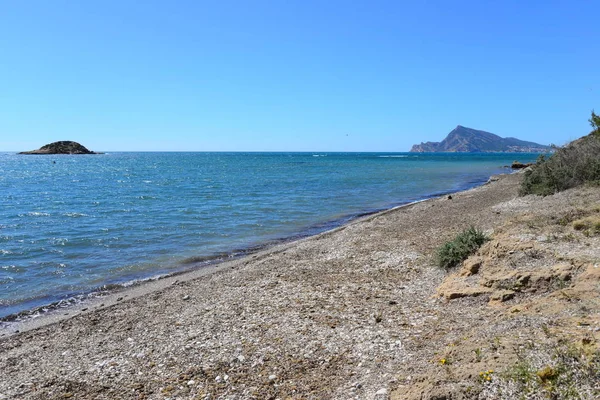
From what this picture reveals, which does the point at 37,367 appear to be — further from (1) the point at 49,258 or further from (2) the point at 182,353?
(1) the point at 49,258

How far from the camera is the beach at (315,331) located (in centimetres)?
538

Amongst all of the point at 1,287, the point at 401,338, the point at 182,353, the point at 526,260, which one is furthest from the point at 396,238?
the point at 1,287

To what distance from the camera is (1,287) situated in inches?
502

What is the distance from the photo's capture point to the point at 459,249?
10203mm

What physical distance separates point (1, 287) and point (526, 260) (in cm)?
1449

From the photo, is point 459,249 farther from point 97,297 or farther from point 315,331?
point 97,297

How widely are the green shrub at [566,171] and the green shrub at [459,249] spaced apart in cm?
876

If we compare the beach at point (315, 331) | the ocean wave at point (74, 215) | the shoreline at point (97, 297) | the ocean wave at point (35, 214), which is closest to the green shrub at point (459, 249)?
the beach at point (315, 331)

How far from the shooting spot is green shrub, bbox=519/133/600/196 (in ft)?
55.7

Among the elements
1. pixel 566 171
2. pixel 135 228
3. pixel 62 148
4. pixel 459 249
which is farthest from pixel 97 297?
pixel 62 148

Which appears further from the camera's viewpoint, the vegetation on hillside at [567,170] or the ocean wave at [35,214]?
the ocean wave at [35,214]

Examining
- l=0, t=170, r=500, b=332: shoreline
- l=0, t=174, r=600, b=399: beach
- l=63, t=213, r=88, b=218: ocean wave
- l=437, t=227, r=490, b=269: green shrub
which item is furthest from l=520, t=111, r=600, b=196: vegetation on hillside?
l=63, t=213, r=88, b=218: ocean wave

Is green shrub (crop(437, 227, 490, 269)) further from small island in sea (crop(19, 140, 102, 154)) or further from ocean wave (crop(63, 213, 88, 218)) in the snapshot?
small island in sea (crop(19, 140, 102, 154))

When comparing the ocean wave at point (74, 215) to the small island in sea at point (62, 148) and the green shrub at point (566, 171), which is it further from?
the small island in sea at point (62, 148)
